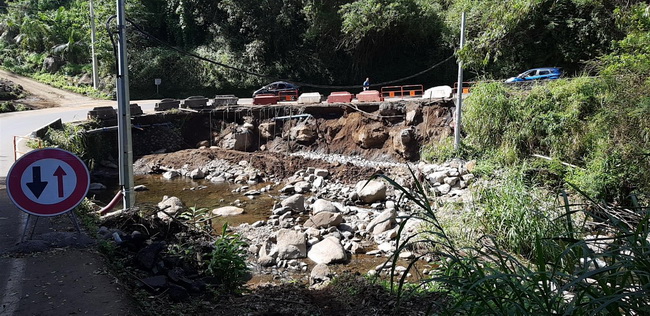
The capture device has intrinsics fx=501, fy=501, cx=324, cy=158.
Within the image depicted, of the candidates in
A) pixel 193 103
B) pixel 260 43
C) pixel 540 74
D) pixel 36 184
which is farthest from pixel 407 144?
pixel 260 43

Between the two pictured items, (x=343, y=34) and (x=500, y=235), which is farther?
(x=343, y=34)

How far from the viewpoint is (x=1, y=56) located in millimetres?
42688

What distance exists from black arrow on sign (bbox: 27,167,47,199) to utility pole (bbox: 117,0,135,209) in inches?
158

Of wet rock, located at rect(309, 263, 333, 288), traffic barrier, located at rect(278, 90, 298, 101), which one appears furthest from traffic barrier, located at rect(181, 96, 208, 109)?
wet rock, located at rect(309, 263, 333, 288)

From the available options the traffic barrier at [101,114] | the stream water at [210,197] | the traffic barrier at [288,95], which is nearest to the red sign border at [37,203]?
the stream water at [210,197]

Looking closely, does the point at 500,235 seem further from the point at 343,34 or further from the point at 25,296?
the point at 343,34

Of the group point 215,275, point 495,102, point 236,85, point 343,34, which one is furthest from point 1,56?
point 215,275

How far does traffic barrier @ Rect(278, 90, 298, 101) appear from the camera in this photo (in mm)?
30684

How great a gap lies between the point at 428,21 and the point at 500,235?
91.3ft

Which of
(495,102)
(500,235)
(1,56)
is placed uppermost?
(1,56)

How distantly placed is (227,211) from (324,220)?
12.9ft

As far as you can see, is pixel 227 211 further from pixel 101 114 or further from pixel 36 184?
pixel 101 114

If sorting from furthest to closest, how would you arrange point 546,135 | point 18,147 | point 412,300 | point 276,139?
point 276,139, point 546,135, point 18,147, point 412,300

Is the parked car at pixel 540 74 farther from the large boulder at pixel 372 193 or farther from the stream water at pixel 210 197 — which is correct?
the stream water at pixel 210 197
